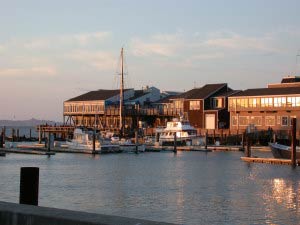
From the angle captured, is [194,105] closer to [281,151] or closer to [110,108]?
[110,108]

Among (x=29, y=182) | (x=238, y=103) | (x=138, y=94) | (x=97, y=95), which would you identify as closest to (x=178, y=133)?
(x=238, y=103)

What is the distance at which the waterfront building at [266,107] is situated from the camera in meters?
91.3

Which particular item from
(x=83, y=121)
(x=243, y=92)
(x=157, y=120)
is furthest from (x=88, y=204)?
(x=83, y=121)

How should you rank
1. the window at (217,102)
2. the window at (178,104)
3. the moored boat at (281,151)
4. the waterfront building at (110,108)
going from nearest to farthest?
the moored boat at (281,151) → the window at (217,102) → the window at (178,104) → the waterfront building at (110,108)

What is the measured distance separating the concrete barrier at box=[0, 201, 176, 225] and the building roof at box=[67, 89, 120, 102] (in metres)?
112

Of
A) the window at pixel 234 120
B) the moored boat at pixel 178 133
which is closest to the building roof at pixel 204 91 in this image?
the window at pixel 234 120

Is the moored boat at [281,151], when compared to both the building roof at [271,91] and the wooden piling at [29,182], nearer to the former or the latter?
the building roof at [271,91]

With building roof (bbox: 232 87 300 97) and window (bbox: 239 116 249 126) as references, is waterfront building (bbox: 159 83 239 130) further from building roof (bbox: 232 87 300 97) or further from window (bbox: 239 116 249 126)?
window (bbox: 239 116 249 126)

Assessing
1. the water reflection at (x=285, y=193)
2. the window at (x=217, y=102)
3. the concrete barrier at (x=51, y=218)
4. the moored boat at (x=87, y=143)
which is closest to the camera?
the concrete barrier at (x=51, y=218)

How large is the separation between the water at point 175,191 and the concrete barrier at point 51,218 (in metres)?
14.5

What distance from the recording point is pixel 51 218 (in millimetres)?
9203

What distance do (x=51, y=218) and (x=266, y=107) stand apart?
8751 cm

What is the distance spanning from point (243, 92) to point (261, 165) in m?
47.3

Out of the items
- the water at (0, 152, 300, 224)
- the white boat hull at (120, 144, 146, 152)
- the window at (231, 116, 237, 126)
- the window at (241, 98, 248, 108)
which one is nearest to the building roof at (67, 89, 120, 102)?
the window at (231, 116, 237, 126)
